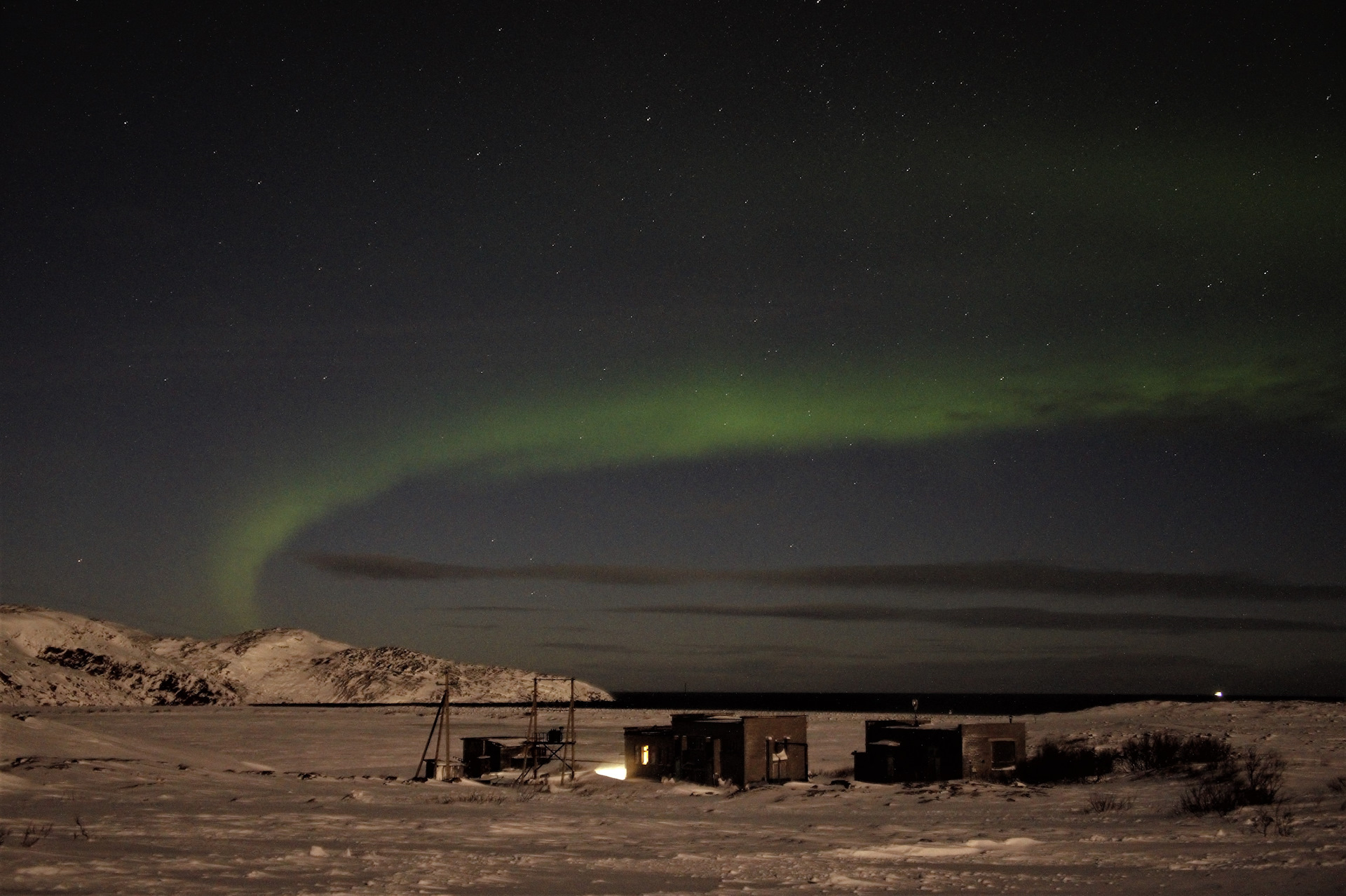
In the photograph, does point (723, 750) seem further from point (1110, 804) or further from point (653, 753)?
point (1110, 804)

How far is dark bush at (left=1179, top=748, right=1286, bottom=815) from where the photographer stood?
65.1 feet

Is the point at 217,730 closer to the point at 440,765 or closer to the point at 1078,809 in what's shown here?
the point at 440,765

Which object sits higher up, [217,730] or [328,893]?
[328,893]

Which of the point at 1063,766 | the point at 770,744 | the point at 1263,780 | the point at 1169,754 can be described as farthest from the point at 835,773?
the point at 1263,780

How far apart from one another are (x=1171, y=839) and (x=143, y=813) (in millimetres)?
16317

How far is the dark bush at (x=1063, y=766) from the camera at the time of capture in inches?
1337

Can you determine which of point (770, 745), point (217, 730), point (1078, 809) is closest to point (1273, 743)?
point (770, 745)

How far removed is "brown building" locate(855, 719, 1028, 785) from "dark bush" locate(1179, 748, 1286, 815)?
8.93 meters

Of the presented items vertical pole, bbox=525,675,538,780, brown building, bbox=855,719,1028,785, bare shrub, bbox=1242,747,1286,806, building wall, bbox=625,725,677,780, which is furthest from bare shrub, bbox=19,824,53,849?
brown building, bbox=855,719,1028,785

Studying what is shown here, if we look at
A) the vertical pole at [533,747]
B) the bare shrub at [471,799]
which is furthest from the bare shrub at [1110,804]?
the vertical pole at [533,747]

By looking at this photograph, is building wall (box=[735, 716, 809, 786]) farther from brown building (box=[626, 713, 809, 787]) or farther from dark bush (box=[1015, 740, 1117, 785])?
dark bush (box=[1015, 740, 1117, 785])

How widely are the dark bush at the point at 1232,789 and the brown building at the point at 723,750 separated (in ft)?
48.9

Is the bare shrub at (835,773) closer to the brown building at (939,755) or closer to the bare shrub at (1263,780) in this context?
the brown building at (939,755)

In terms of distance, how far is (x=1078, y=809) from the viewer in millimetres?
22016
